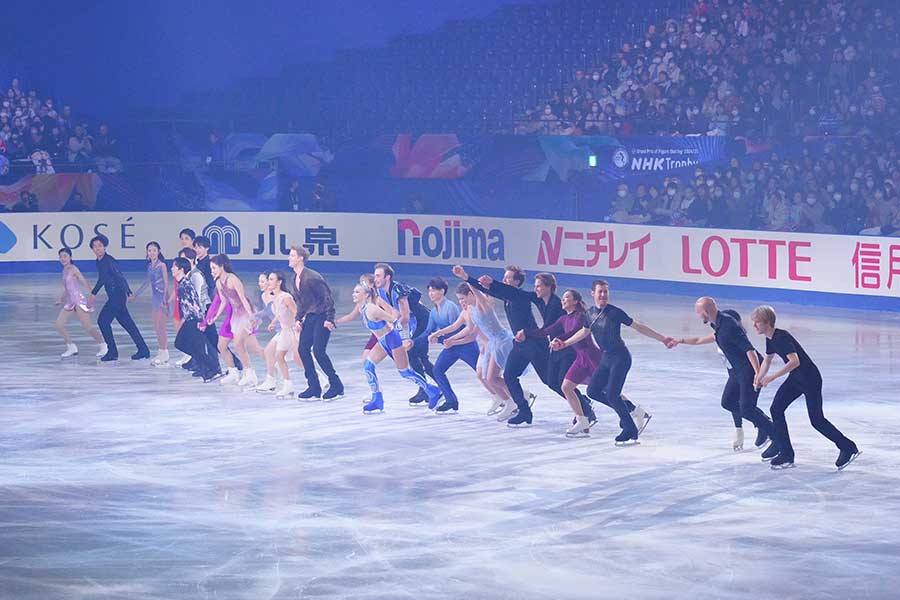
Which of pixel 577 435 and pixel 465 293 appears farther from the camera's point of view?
pixel 465 293

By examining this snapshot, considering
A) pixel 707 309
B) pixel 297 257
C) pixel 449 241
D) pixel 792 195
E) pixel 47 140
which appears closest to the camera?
pixel 707 309

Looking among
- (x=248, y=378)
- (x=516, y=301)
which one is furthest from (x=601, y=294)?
(x=248, y=378)

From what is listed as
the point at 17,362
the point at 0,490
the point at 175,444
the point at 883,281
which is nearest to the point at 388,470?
the point at 175,444

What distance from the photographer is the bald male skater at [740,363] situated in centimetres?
1327

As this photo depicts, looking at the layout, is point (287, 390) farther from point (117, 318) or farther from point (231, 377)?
point (117, 318)

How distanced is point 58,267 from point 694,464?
23167 millimetres

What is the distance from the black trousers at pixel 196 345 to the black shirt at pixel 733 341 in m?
7.83

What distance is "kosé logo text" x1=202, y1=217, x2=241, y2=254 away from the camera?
1342 inches

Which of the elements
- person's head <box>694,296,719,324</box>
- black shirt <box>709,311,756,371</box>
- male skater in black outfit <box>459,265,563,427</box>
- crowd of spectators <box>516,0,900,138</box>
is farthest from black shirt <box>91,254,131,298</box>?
crowd of spectators <box>516,0,900,138</box>

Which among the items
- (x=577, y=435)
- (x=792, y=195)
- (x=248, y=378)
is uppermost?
(x=792, y=195)

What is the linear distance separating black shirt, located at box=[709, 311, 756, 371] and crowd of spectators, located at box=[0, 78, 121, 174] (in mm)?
24499

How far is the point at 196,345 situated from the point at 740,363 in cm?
812

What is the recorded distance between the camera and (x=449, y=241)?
3231 centimetres

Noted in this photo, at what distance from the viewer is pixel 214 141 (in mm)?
36812
